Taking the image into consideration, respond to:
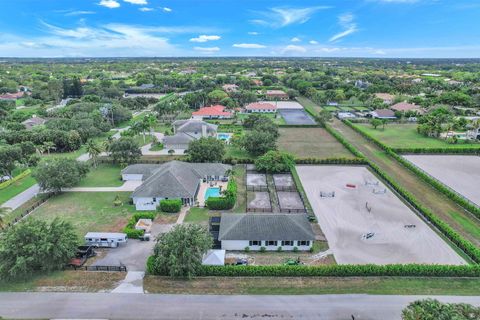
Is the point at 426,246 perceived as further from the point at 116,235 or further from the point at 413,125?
the point at 413,125

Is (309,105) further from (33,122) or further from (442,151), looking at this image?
(33,122)

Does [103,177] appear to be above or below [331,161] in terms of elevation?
above

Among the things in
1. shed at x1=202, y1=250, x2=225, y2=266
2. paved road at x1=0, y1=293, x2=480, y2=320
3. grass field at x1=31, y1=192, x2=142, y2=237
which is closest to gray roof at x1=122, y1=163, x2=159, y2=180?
grass field at x1=31, y1=192, x2=142, y2=237

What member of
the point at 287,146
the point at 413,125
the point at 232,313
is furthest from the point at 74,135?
the point at 413,125

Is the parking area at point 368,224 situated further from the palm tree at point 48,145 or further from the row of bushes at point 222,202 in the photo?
the palm tree at point 48,145

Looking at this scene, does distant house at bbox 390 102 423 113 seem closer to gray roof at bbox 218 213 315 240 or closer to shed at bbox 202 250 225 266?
gray roof at bbox 218 213 315 240

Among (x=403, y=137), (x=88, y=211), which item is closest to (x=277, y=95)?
(x=403, y=137)

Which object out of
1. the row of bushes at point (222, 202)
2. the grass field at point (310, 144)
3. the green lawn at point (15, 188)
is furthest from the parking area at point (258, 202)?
the green lawn at point (15, 188)
